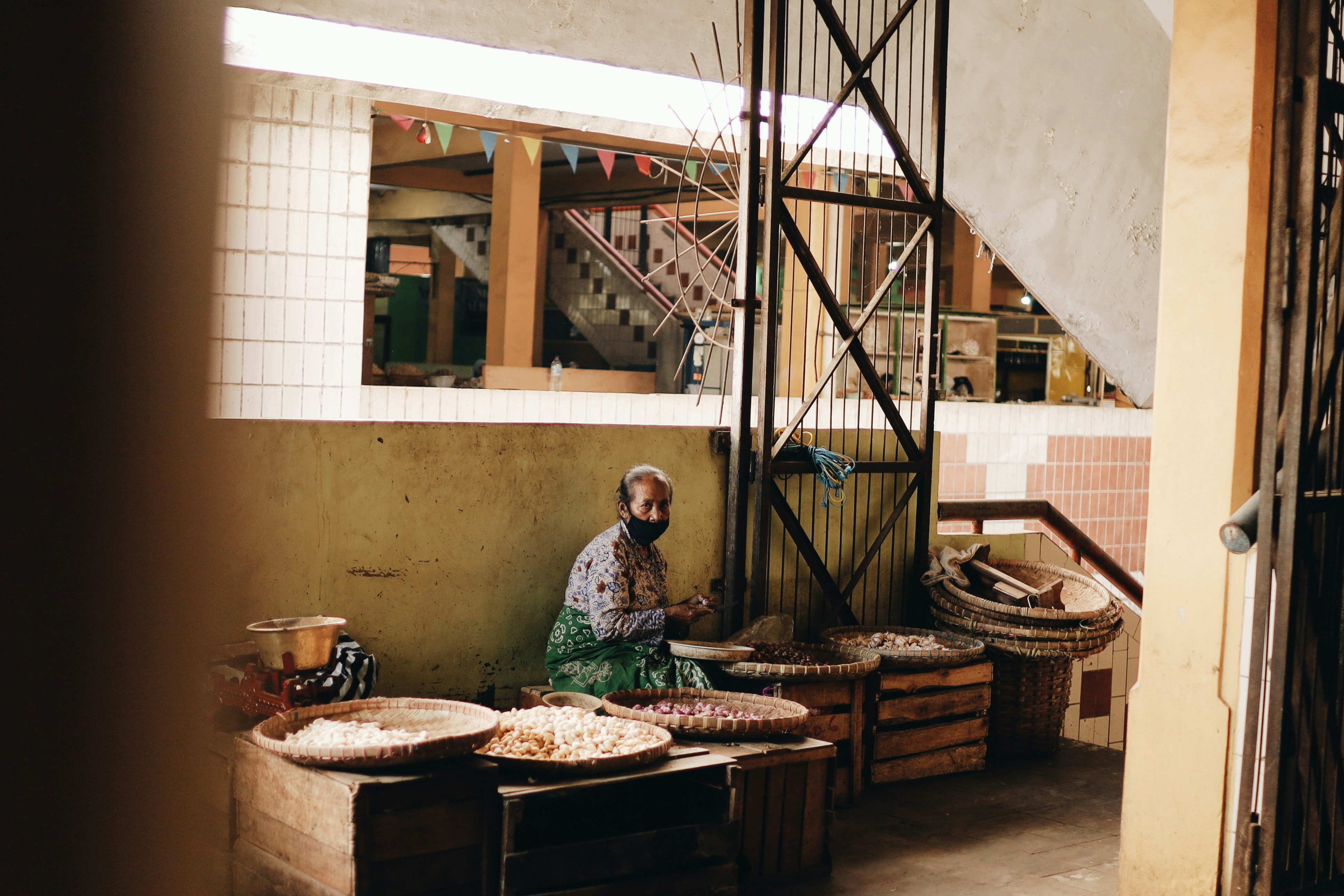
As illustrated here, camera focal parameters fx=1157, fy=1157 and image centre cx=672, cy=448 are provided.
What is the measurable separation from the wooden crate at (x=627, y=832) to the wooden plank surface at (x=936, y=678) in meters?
1.53

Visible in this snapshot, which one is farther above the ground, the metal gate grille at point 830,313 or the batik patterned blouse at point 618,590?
the metal gate grille at point 830,313

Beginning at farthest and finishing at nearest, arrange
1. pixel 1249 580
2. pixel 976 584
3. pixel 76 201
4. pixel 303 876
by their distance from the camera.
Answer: pixel 976 584 → pixel 1249 580 → pixel 303 876 → pixel 76 201

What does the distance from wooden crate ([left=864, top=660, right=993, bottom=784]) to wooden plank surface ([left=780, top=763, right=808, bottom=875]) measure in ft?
3.45

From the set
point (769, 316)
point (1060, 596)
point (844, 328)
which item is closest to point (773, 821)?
point (769, 316)

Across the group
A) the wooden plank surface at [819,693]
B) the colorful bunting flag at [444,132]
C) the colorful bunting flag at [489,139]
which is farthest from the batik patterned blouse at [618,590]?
the colorful bunting flag at [489,139]

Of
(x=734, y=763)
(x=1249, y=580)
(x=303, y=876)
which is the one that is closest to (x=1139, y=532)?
(x=1249, y=580)

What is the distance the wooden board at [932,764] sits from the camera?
5199 millimetres

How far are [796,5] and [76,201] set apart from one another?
20.8 feet

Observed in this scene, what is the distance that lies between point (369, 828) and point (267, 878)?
22.2 inches

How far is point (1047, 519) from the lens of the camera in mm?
6914

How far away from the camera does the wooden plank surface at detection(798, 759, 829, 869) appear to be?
13.5ft

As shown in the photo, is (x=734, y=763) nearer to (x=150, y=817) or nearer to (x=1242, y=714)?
(x=1242, y=714)

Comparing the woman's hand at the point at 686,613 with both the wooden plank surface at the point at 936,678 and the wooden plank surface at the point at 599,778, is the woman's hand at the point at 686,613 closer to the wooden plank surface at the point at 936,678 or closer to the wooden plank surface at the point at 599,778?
the wooden plank surface at the point at 599,778

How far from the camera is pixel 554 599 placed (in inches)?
192
